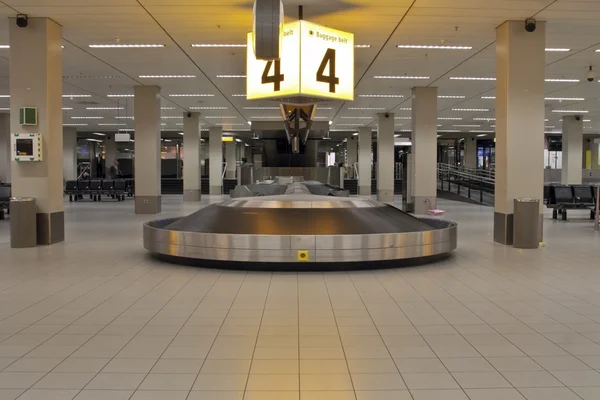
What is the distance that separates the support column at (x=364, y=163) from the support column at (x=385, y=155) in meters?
7.05

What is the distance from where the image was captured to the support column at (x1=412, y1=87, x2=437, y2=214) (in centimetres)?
2048

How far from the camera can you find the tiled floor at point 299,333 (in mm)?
3719

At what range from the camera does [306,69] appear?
9781 millimetres

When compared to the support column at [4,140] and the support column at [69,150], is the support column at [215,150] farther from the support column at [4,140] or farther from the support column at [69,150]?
the support column at [4,140]

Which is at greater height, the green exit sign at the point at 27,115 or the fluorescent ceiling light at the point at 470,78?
the fluorescent ceiling light at the point at 470,78

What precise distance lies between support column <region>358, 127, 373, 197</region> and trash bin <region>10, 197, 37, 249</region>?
28.2 metres

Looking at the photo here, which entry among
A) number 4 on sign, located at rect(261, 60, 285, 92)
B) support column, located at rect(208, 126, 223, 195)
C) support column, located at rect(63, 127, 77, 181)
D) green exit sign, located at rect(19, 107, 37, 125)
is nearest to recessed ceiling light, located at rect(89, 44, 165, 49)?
green exit sign, located at rect(19, 107, 37, 125)

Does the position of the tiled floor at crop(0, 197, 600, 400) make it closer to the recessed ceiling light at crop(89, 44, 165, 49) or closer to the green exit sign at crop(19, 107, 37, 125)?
the green exit sign at crop(19, 107, 37, 125)

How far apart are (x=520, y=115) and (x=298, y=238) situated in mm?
6480

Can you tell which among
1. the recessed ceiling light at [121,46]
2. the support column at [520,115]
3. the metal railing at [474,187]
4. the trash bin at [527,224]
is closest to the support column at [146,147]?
the recessed ceiling light at [121,46]

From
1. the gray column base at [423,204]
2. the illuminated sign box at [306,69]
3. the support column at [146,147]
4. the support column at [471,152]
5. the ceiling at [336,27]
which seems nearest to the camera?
the illuminated sign box at [306,69]

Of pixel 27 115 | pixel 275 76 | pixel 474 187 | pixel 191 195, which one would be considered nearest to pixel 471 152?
pixel 474 187

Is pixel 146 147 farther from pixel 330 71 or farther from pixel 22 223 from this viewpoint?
pixel 330 71

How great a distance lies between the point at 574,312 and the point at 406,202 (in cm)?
Answer: 1670
